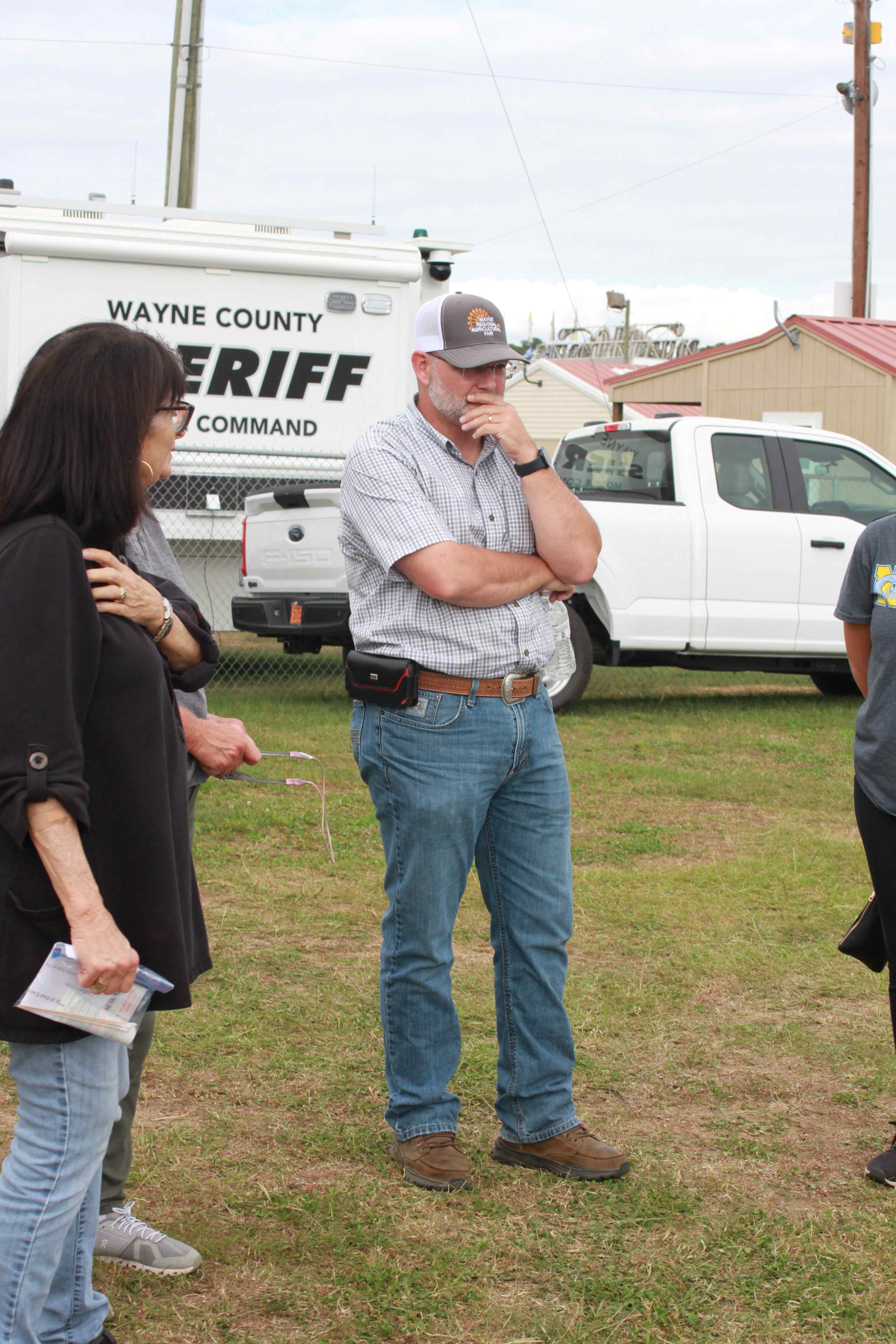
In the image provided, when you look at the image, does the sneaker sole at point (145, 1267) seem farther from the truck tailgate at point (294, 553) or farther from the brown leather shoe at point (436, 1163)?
the truck tailgate at point (294, 553)

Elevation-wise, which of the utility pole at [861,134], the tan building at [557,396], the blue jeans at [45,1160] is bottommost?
the blue jeans at [45,1160]

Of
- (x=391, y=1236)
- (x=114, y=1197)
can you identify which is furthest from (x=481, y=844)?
(x=114, y=1197)

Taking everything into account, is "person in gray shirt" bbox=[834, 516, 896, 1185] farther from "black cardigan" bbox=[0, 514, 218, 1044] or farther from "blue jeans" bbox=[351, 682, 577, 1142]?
"black cardigan" bbox=[0, 514, 218, 1044]

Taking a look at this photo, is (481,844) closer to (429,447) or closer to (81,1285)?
(429,447)

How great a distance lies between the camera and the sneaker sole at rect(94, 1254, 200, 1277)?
285 cm

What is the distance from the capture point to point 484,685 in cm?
318

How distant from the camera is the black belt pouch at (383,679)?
3107mm

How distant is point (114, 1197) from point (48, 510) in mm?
1591

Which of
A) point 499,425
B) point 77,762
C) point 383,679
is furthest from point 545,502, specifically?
point 77,762

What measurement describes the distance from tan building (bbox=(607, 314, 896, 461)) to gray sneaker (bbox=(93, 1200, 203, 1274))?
17.8 meters

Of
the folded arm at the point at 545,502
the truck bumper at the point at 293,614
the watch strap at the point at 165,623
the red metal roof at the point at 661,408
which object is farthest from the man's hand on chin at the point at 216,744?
the red metal roof at the point at 661,408

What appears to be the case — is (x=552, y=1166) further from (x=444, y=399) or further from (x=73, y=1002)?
(x=444, y=399)

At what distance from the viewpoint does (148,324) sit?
32.5 ft

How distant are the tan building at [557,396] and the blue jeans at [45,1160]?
32.8 m
